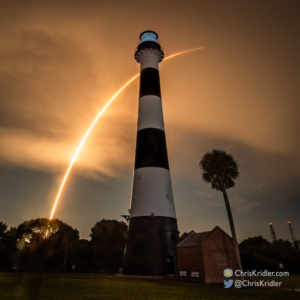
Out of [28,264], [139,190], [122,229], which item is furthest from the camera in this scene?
[122,229]

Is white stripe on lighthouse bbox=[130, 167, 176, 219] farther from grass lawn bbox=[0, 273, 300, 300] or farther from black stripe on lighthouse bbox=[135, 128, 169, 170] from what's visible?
grass lawn bbox=[0, 273, 300, 300]

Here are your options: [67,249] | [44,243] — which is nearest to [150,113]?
[67,249]

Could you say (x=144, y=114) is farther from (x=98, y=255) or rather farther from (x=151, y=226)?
(x=98, y=255)

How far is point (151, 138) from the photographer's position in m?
28.4

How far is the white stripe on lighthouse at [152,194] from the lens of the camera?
25297mm

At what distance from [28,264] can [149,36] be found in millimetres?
50008

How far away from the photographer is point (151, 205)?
25.3 meters

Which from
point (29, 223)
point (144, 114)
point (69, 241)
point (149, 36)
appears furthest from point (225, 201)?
point (29, 223)

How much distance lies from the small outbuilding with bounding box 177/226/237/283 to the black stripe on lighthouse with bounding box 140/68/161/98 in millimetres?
18256

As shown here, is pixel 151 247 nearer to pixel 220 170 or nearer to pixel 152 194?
pixel 152 194

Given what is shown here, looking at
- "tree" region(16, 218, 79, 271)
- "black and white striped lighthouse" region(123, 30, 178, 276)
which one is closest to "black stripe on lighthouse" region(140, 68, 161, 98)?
"black and white striped lighthouse" region(123, 30, 178, 276)

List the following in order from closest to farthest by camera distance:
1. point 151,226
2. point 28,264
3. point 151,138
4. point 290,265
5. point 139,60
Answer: point 151,226
point 151,138
point 139,60
point 290,265
point 28,264

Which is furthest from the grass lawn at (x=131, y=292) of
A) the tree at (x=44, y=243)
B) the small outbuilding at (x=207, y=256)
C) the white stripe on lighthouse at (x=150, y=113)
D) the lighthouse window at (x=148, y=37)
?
the tree at (x=44, y=243)

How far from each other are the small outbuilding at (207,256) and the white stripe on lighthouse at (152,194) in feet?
12.8
